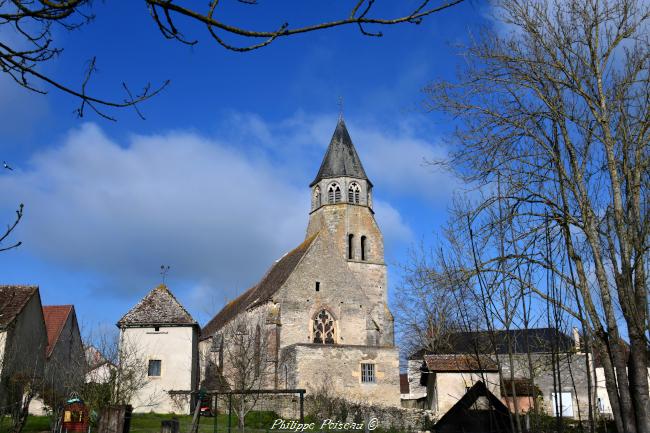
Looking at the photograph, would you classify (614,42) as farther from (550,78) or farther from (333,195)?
(333,195)

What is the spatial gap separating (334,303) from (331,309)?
369mm

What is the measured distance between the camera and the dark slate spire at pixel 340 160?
41.9 metres

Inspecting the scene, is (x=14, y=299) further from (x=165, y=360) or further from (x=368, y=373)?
(x=368, y=373)

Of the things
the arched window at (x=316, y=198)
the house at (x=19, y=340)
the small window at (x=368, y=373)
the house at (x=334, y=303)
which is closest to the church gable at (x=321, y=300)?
the house at (x=334, y=303)

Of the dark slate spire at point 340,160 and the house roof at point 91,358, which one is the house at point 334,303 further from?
the house roof at point 91,358

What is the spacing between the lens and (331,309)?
106ft

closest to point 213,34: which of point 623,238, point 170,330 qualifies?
point 623,238

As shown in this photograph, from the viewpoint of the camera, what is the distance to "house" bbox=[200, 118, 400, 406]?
2819 centimetres

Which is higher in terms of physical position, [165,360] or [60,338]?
[60,338]

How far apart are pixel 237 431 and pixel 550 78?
Result: 53.1ft

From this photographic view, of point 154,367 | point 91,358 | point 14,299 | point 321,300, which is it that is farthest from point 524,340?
point 91,358

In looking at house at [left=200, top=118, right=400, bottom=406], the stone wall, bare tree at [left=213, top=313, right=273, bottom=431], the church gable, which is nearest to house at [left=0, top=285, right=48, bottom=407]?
bare tree at [left=213, top=313, right=273, bottom=431]

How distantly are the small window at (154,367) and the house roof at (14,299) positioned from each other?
6.17 meters

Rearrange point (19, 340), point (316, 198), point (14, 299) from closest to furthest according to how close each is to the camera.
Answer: point (19, 340) → point (14, 299) → point (316, 198)
